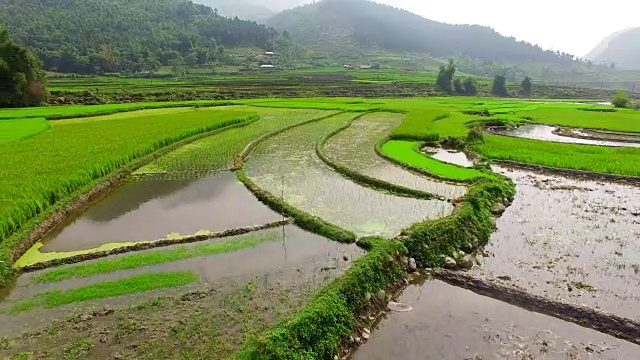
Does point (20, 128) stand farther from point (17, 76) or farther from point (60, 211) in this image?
point (60, 211)

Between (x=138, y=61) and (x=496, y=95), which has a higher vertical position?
(x=138, y=61)

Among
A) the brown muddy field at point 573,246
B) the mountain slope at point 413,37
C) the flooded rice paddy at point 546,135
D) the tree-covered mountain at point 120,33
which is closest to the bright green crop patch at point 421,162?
the brown muddy field at point 573,246

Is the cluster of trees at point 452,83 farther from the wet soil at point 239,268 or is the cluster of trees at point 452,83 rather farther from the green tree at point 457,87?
the wet soil at point 239,268

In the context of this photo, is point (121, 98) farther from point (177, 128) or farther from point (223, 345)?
point (223, 345)

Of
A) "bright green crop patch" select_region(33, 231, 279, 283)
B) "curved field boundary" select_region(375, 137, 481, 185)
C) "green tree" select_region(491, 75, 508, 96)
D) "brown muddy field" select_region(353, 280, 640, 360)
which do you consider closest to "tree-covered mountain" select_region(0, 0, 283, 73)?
"green tree" select_region(491, 75, 508, 96)

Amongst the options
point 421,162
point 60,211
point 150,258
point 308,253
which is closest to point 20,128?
point 60,211

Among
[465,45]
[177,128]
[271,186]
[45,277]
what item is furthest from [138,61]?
[465,45]
